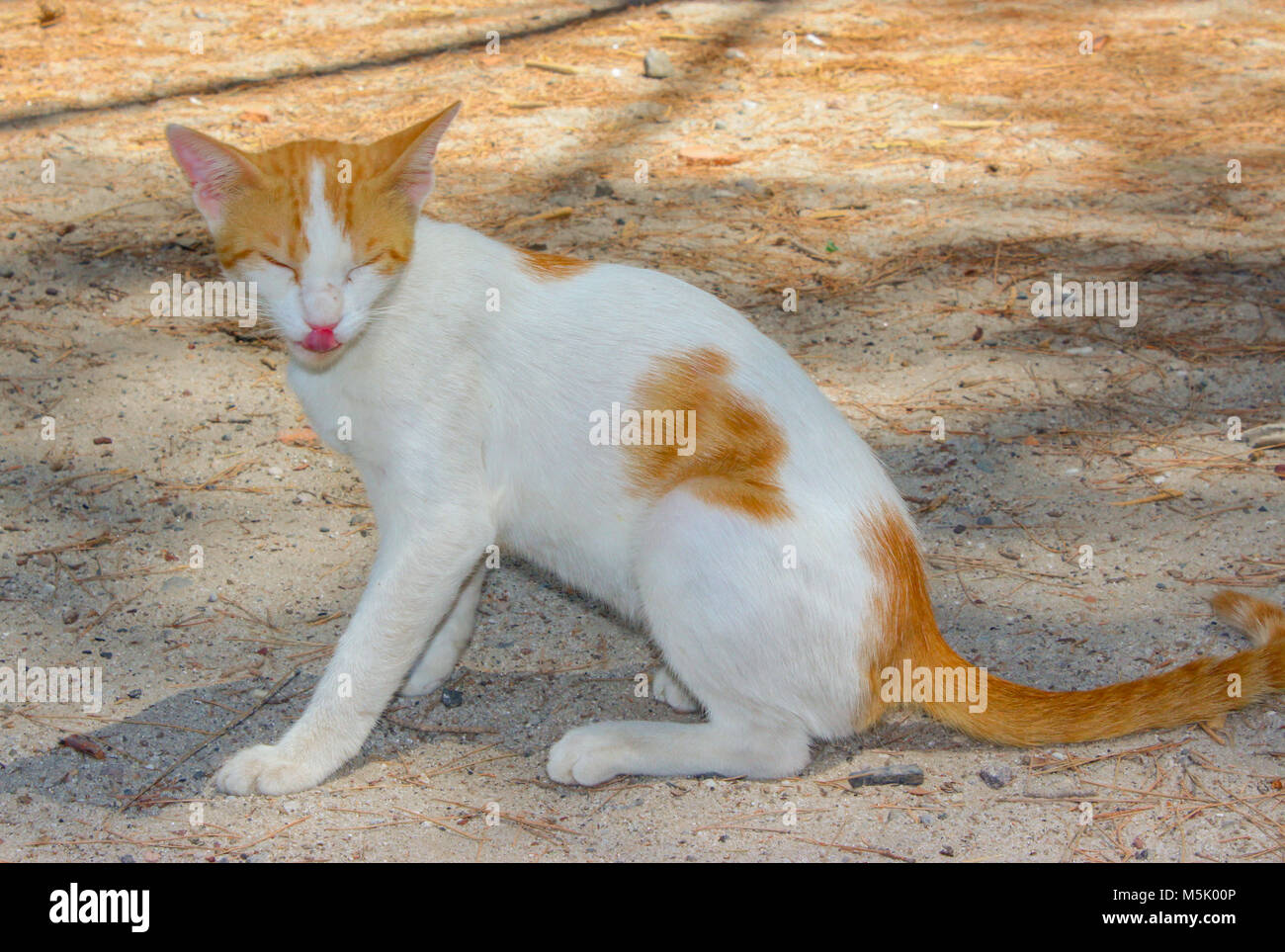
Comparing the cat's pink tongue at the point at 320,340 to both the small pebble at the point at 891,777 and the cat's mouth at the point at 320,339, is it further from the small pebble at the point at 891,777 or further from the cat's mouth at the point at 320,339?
the small pebble at the point at 891,777

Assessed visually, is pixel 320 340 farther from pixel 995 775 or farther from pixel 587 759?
pixel 995 775

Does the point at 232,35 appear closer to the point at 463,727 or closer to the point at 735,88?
the point at 735,88

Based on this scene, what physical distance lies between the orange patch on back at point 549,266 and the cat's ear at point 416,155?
1.02 ft

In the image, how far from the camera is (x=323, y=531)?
3766mm

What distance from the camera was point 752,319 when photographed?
472cm

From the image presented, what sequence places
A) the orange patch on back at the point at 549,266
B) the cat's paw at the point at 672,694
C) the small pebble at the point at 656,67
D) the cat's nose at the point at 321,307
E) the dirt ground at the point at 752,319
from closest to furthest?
1. the cat's nose at the point at 321,307
2. the dirt ground at the point at 752,319
3. the orange patch on back at the point at 549,266
4. the cat's paw at the point at 672,694
5. the small pebble at the point at 656,67

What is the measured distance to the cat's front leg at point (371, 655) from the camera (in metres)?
2.77

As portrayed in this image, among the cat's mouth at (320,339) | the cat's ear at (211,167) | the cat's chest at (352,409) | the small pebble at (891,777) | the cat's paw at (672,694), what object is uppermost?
the cat's ear at (211,167)

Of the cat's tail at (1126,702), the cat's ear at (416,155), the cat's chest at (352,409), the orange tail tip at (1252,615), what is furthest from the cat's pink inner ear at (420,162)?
the orange tail tip at (1252,615)

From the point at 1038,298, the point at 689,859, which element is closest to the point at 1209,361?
the point at 1038,298

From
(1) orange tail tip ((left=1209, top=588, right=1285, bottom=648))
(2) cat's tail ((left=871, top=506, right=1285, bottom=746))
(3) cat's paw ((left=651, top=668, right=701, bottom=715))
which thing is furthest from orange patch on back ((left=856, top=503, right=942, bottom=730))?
(1) orange tail tip ((left=1209, top=588, right=1285, bottom=648))

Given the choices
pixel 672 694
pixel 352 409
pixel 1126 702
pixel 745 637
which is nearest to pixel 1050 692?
pixel 1126 702

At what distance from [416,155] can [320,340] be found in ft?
1.55

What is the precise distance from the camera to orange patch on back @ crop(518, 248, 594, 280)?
9.61 ft
